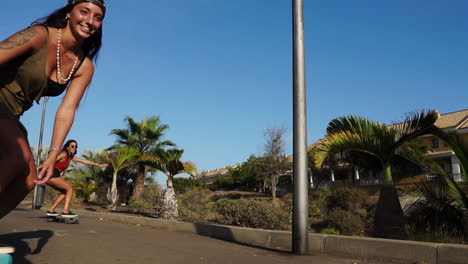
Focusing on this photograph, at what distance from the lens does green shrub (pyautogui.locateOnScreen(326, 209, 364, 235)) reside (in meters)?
8.57

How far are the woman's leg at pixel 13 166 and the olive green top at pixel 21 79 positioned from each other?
0.11 meters

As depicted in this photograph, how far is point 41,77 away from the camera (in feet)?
7.54

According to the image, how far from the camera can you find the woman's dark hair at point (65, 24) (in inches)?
95.0

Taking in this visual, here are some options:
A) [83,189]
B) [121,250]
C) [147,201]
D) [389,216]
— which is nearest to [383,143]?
[389,216]

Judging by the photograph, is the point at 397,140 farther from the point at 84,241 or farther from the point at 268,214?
the point at 84,241

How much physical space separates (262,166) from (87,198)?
2093 cm

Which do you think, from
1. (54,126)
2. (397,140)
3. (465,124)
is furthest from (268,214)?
(465,124)

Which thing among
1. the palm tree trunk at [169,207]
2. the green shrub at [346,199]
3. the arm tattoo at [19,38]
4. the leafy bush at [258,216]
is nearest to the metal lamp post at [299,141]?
the leafy bush at [258,216]

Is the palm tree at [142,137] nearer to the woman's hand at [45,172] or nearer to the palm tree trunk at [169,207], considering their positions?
the palm tree trunk at [169,207]

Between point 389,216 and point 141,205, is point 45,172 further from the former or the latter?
point 141,205

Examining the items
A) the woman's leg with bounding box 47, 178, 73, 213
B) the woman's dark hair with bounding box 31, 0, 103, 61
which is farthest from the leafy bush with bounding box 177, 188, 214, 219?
the woman's dark hair with bounding box 31, 0, 103, 61

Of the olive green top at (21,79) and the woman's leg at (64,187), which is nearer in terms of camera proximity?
the olive green top at (21,79)

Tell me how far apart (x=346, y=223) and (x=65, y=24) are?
7844mm

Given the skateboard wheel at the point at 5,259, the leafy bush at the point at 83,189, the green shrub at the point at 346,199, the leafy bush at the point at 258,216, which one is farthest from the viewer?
the leafy bush at the point at 83,189
